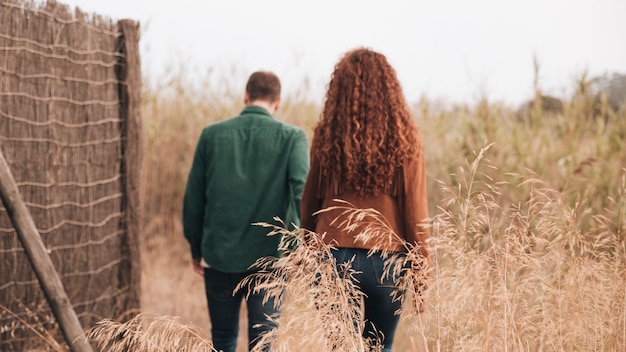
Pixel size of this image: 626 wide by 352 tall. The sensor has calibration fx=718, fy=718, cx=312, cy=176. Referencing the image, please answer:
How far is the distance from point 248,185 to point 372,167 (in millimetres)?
791

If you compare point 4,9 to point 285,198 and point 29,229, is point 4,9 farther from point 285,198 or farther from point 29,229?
point 285,198

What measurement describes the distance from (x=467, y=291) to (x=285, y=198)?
138cm

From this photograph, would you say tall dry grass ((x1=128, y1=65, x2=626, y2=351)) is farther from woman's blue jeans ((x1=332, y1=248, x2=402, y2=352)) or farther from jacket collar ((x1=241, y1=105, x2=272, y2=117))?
jacket collar ((x1=241, y1=105, x2=272, y2=117))

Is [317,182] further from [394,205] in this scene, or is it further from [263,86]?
[263,86]

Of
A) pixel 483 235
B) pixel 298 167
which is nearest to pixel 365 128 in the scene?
pixel 298 167

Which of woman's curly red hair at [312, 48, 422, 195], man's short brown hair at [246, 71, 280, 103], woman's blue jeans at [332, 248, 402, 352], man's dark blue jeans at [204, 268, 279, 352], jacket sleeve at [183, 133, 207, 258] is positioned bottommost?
man's dark blue jeans at [204, 268, 279, 352]

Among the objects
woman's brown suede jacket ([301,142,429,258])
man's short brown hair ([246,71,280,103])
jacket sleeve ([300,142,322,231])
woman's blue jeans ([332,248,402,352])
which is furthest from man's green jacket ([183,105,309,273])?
woman's blue jeans ([332,248,402,352])

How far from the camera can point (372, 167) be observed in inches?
114

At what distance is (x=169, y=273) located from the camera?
6168 millimetres

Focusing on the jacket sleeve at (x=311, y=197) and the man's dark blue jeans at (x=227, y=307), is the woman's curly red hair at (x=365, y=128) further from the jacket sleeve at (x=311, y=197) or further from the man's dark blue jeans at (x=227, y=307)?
the man's dark blue jeans at (x=227, y=307)

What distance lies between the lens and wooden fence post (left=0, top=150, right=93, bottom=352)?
3.34m

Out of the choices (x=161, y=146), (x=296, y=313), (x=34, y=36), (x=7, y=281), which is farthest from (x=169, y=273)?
(x=296, y=313)

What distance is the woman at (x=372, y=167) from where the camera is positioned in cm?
288

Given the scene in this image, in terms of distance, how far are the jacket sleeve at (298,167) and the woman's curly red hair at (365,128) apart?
1.38ft
